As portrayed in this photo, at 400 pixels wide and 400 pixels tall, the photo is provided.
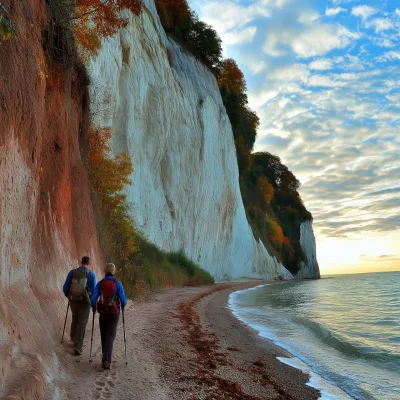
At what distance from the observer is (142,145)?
23.6m

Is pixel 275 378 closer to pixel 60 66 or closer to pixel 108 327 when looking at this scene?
pixel 108 327

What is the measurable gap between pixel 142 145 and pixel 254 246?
93.6 ft

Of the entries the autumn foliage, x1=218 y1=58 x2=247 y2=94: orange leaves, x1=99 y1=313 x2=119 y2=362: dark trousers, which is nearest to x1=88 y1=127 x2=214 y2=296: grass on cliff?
the autumn foliage

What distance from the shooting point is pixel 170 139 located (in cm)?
2734

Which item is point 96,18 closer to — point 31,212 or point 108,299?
point 31,212

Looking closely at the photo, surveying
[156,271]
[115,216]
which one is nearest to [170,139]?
[156,271]

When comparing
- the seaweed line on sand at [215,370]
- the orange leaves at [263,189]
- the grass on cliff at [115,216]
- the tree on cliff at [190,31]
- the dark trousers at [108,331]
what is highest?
the tree on cliff at [190,31]

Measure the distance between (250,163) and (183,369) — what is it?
50206 millimetres

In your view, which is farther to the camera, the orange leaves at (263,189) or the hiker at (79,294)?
the orange leaves at (263,189)

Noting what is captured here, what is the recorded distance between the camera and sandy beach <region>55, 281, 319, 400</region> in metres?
5.36

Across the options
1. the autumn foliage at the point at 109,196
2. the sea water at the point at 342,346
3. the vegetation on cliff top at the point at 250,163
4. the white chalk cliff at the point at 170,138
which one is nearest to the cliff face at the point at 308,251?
the vegetation on cliff top at the point at 250,163

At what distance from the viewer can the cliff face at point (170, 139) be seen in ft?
70.4

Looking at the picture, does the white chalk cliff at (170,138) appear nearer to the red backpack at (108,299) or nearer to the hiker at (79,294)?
the hiker at (79,294)

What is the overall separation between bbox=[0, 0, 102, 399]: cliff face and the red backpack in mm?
955
